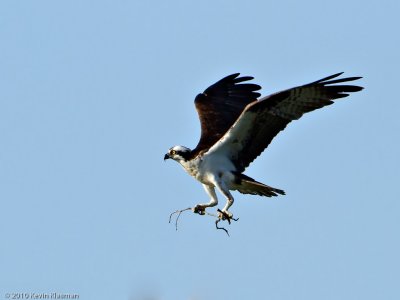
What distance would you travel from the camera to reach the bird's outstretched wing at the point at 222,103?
20.2 metres

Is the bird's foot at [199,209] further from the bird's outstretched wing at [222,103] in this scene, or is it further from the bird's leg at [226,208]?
the bird's outstretched wing at [222,103]

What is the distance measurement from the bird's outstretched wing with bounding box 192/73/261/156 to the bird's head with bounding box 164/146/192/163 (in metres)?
1.07

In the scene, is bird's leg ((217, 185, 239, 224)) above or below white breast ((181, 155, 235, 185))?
below

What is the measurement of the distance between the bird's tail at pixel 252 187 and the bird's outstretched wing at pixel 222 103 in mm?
1500

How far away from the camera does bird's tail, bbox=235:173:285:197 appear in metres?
18.0

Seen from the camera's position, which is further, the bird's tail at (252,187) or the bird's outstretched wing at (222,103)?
the bird's outstretched wing at (222,103)

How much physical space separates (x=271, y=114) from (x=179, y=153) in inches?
66.2

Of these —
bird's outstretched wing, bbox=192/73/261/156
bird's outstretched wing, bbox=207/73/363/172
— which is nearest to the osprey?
bird's outstretched wing, bbox=207/73/363/172

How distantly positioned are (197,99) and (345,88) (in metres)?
4.13

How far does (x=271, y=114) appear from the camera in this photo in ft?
59.0

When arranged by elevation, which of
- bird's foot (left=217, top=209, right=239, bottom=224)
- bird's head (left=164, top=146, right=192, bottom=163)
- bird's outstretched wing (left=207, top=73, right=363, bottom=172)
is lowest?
bird's foot (left=217, top=209, right=239, bottom=224)

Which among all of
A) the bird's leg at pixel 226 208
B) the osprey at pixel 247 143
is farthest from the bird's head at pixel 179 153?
the bird's leg at pixel 226 208

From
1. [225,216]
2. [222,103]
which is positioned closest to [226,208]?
[225,216]

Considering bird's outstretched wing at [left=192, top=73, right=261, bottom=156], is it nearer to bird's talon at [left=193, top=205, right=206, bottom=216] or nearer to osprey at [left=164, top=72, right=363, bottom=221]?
osprey at [left=164, top=72, right=363, bottom=221]
